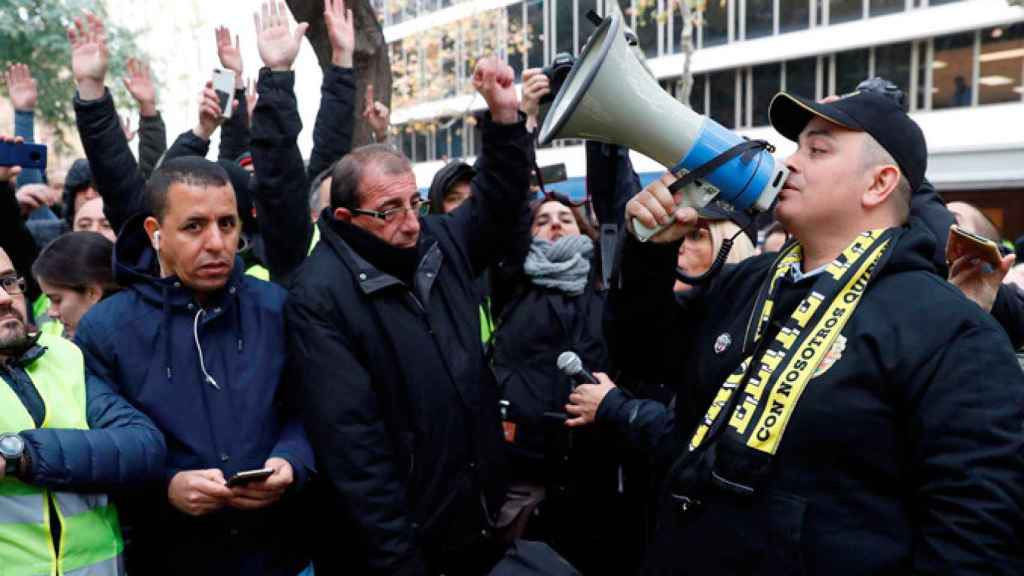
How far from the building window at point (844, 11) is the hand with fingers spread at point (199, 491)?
20518 millimetres

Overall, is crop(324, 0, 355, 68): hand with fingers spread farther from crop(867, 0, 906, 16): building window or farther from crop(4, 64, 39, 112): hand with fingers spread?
crop(867, 0, 906, 16): building window

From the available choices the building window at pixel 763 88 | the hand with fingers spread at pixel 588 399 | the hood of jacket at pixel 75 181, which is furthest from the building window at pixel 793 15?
the hand with fingers spread at pixel 588 399

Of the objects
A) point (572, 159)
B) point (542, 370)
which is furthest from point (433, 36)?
point (542, 370)

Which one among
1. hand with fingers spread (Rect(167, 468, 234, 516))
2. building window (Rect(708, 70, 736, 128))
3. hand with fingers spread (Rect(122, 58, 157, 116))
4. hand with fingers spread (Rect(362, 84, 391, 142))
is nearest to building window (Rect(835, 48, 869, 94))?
building window (Rect(708, 70, 736, 128))

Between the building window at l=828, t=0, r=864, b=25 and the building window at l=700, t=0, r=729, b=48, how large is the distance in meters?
2.76

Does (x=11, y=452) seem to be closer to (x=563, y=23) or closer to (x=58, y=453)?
(x=58, y=453)

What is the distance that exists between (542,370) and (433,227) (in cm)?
95

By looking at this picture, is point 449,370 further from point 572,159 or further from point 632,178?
point 572,159

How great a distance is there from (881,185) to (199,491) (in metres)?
1.91

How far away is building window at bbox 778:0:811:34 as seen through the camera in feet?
66.6

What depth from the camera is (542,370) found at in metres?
3.63

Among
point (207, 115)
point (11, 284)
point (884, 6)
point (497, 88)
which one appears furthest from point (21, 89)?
point (884, 6)

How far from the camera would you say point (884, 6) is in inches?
744

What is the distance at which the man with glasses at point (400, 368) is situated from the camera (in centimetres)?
247
